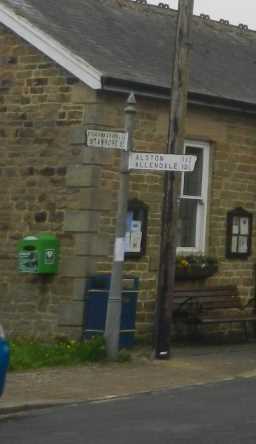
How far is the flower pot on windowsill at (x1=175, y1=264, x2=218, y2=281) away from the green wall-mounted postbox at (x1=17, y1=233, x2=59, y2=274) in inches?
80.5

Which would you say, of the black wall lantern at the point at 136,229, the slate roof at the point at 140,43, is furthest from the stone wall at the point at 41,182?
the black wall lantern at the point at 136,229

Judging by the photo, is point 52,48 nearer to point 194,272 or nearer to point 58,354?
point 194,272

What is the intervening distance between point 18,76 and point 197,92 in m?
2.73

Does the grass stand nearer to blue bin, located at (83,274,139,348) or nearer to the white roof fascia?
blue bin, located at (83,274,139,348)

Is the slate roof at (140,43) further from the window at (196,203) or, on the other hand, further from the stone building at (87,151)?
the window at (196,203)

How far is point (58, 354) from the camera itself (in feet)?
47.8

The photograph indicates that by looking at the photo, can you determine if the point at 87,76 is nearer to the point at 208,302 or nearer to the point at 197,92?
the point at 197,92

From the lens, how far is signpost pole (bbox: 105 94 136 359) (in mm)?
14555

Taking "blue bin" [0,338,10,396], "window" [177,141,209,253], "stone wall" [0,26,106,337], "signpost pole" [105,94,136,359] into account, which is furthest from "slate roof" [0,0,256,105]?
"blue bin" [0,338,10,396]

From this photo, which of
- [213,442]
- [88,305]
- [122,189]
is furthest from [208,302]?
[213,442]

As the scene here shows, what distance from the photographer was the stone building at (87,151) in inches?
639

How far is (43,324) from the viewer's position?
54.3 feet

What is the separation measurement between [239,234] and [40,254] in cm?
371

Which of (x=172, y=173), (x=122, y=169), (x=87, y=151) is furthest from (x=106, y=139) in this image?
(x=87, y=151)
